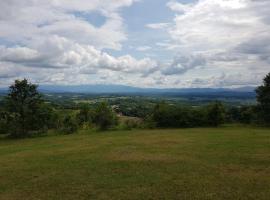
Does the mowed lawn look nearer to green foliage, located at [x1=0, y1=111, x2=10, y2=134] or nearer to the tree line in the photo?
the tree line

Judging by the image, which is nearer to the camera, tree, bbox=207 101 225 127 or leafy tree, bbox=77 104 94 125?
tree, bbox=207 101 225 127

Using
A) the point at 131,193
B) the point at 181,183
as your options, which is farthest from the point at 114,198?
the point at 181,183

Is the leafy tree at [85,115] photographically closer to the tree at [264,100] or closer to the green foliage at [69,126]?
the green foliage at [69,126]

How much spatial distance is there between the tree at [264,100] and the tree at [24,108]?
42.2 m

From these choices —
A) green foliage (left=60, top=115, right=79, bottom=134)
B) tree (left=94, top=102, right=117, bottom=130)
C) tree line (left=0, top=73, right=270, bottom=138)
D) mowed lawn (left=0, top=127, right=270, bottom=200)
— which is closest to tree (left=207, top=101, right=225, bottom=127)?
tree line (left=0, top=73, right=270, bottom=138)

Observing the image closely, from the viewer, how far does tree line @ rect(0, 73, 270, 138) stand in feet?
197

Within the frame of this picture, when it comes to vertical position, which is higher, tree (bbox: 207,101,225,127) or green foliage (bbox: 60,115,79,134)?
tree (bbox: 207,101,225,127)

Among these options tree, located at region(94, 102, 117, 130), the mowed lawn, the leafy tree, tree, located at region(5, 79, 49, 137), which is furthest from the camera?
the leafy tree

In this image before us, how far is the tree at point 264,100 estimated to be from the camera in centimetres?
7012

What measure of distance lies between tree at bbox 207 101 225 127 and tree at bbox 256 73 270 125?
755 centimetres

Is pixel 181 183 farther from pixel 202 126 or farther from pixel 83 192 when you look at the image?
pixel 202 126

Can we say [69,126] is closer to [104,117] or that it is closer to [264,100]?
[104,117]

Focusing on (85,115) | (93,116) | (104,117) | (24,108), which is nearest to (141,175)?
(24,108)

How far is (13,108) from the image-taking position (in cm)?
5972
